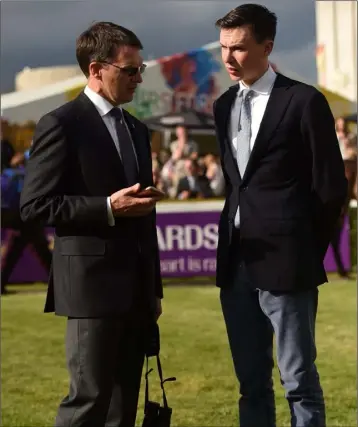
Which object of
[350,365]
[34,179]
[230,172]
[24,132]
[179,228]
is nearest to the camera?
[34,179]

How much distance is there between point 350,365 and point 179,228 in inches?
222

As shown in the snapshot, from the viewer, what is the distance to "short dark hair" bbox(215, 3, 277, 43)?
10.6 ft

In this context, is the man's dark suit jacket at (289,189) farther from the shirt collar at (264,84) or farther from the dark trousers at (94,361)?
the dark trousers at (94,361)

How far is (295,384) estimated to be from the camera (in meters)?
3.29

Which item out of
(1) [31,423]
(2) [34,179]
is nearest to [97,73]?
(2) [34,179]

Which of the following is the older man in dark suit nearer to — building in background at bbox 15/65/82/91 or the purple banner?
the purple banner

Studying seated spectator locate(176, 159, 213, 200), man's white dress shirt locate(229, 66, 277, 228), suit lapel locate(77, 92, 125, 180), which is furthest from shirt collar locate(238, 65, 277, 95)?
seated spectator locate(176, 159, 213, 200)

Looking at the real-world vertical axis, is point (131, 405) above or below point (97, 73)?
below

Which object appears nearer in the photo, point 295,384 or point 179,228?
point 295,384

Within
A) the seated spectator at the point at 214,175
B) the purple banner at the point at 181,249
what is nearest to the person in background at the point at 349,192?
the purple banner at the point at 181,249

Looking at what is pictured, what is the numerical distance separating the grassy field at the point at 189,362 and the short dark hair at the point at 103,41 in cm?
238

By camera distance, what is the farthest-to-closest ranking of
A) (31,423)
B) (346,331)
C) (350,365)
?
(346,331)
(350,365)
(31,423)

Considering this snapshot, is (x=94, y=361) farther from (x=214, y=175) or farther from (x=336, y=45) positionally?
(x=336, y=45)

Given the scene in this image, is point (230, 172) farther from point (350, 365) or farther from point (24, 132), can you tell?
point (24, 132)
